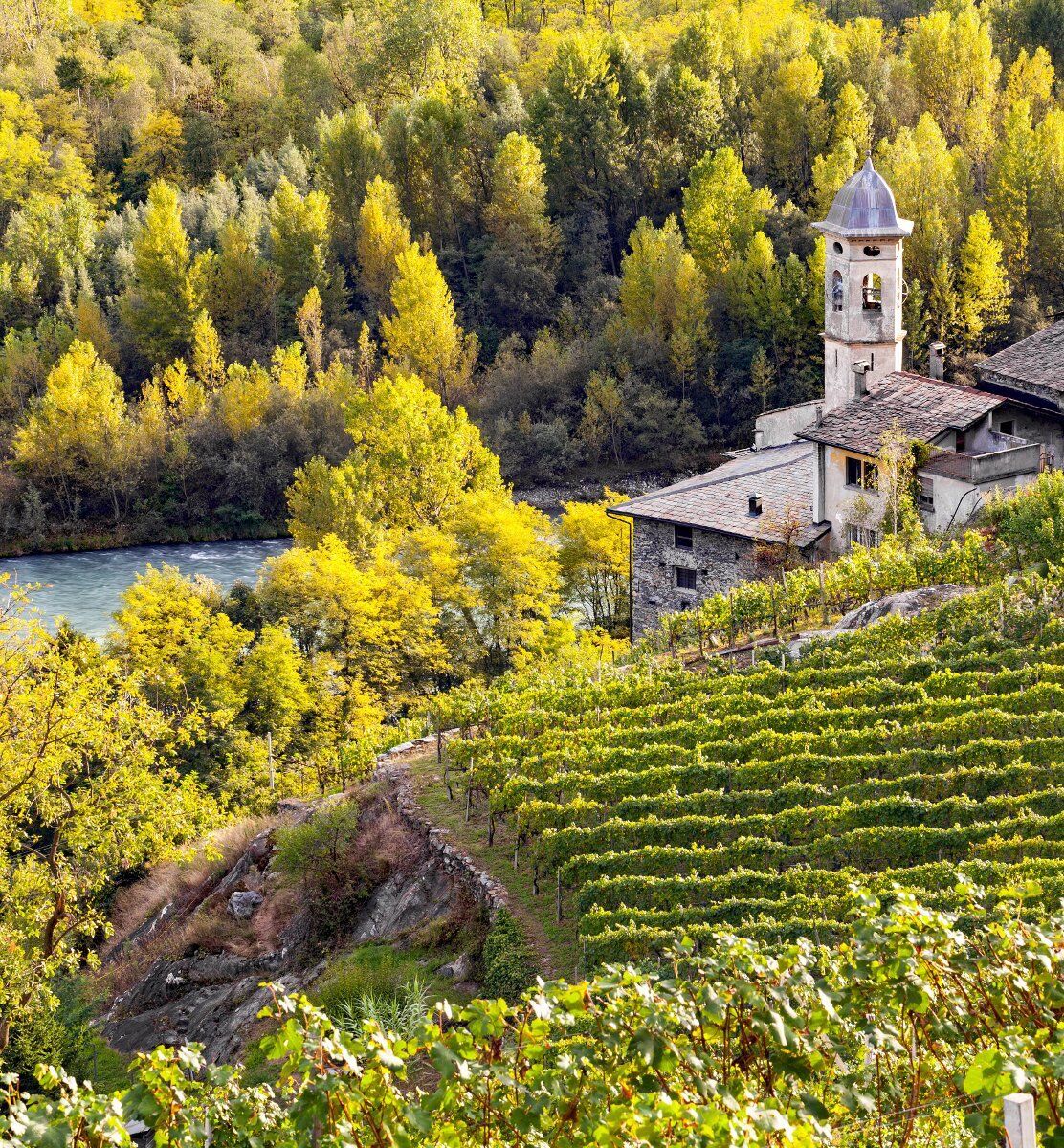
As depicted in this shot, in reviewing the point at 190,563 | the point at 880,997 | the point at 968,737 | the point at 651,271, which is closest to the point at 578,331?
the point at 651,271

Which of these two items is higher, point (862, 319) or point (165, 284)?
point (862, 319)

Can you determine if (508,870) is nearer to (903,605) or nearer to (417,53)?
(903,605)

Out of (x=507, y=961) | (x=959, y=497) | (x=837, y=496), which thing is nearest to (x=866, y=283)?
(x=837, y=496)

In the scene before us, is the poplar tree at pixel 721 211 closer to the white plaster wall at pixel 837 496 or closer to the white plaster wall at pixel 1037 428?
the white plaster wall at pixel 1037 428

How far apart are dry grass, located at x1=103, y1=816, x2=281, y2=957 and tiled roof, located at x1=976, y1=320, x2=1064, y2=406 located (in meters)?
19.8

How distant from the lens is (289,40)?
334ft

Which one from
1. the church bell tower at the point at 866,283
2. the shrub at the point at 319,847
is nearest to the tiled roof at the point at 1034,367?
the church bell tower at the point at 866,283

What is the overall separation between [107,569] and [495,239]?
25.6 m

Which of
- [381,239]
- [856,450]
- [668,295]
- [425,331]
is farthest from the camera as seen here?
[381,239]

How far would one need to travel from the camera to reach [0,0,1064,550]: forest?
66.9 metres

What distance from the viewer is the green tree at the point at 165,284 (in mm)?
74438

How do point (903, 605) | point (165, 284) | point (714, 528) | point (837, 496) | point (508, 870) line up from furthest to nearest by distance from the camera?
1. point (165, 284)
2. point (714, 528)
3. point (837, 496)
4. point (903, 605)
5. point (508, 870)

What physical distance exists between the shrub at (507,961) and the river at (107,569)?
32.8 meters

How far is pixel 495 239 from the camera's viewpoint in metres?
77.7
